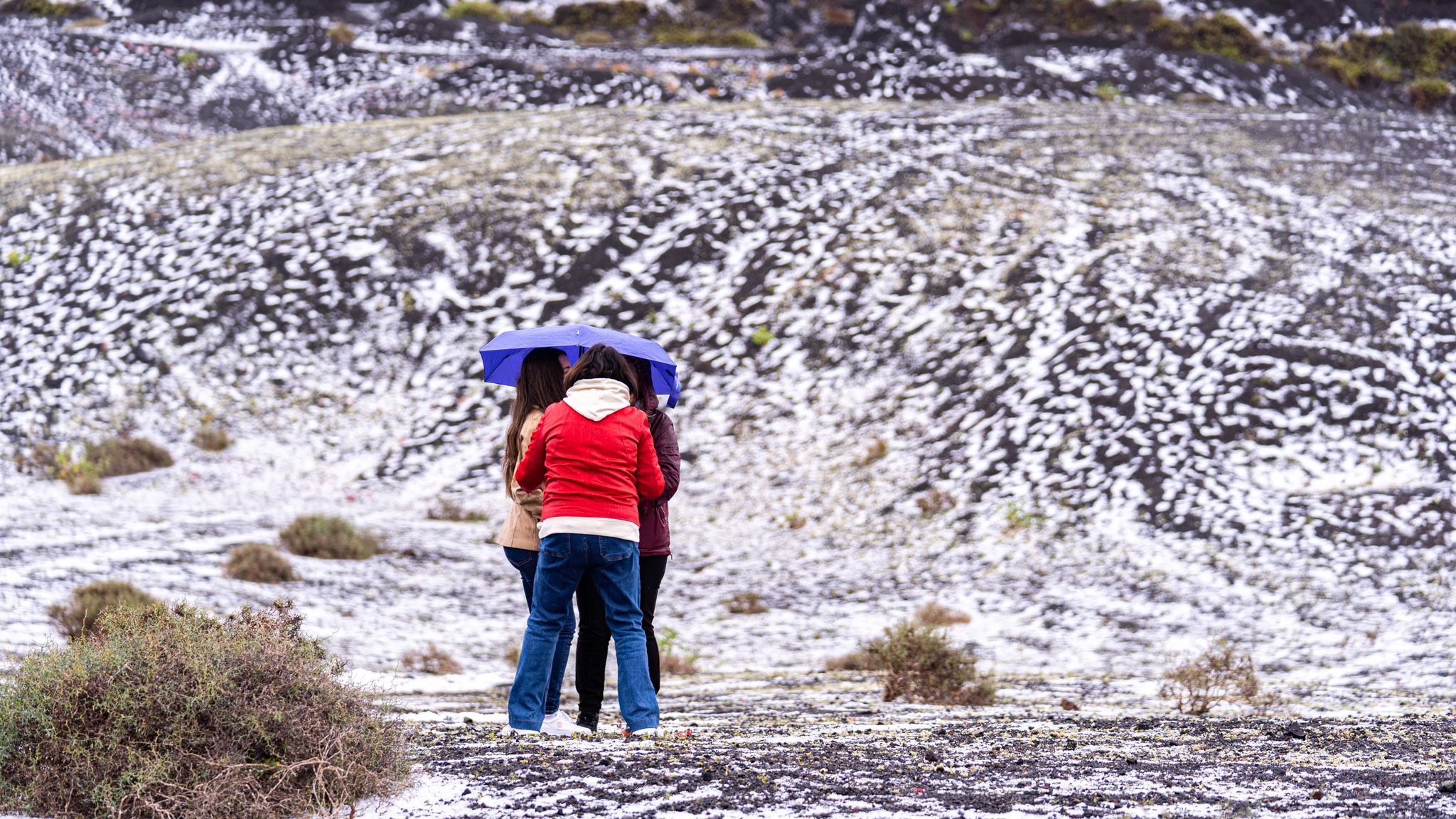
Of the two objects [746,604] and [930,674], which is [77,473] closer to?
[746,604]

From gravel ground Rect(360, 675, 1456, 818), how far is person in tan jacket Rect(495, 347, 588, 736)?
444 millimetres

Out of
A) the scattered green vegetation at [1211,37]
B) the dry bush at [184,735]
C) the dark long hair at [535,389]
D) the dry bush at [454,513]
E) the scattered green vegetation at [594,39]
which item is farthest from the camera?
the scattered green vegetation at [594,39]

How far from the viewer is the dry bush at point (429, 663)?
9.62 metres

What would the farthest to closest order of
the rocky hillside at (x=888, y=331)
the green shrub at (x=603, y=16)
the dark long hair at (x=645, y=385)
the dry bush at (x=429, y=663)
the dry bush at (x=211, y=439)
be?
the green shrub at (x=603, y=16)
the dry bush at (x=211, y=439)
the rocky hillside at (x=888, y=331)
the dry bush at (x=429, y=663)
the dark long hair at (x=645, y=385)

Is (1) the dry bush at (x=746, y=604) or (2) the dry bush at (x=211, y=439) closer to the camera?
(1) the dry bush at (x=746, y=604)

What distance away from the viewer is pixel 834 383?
54.9 ft

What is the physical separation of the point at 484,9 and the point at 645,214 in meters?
20.6

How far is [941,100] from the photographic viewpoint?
2836cm

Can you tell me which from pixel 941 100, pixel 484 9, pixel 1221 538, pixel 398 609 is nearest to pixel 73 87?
pixel 484 9

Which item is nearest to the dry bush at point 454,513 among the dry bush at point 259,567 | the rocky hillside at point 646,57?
the dry bush at point 259,567

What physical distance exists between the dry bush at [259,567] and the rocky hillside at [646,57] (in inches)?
800

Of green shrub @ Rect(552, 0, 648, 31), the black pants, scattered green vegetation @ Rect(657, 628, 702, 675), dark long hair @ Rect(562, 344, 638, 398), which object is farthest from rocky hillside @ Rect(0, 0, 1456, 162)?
dark long hair @ Rect(562, 344, 638, 398)

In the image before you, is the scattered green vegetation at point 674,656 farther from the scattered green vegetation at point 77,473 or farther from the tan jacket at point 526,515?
the scattered green vegetation at point 77,473

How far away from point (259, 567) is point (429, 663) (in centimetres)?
280
